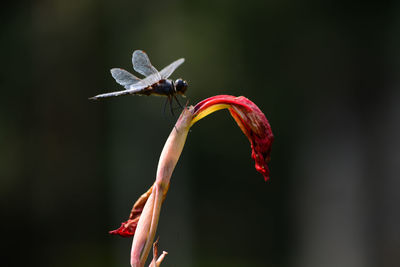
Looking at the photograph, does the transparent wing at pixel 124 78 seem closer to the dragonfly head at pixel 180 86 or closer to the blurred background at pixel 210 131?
the dragonfly head at pixel 180 86

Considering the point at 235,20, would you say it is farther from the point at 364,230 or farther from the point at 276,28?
the point at 364,230

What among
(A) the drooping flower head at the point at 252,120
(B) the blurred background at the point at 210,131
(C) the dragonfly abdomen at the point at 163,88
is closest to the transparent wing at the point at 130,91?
(C) the dragonfly abdomen at the point at 163,88

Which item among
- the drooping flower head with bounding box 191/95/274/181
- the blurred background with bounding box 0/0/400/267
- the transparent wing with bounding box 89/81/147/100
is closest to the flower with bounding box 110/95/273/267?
the drooping flower head with bounding box 191/95/274/181

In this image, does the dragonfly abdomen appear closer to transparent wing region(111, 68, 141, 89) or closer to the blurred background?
transparent wing region(111, 68, 141, 89)

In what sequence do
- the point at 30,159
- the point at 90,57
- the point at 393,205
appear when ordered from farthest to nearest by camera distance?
the point at 90,57 < the point at 30,159 < the point at 393,205

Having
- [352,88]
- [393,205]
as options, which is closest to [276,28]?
[352,88]

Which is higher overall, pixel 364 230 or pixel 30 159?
pixel 30 159
